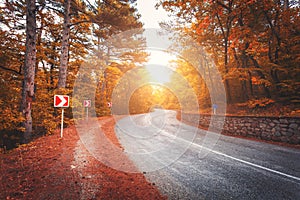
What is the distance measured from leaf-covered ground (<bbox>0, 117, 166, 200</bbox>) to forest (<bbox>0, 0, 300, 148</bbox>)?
3.12m

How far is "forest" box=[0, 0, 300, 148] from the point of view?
723cm

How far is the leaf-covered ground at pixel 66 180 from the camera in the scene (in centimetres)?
274

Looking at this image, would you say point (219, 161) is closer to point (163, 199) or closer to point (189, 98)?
point (163, 199)

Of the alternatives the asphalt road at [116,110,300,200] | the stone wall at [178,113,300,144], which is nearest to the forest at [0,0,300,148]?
the stone wall at [178,113,300,144]

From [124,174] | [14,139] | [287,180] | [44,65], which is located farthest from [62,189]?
[44,65]

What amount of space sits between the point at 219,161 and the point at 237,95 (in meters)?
14.3

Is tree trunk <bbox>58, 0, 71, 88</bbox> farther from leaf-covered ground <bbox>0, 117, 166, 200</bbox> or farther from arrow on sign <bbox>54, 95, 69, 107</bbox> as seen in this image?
leaf-covered ground <bbox>0, 117, 166, 200</bbox>

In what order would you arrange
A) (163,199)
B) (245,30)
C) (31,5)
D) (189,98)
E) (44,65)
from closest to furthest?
(163,199) < (31,5) < (245,30) < (44,65) < (189,98)

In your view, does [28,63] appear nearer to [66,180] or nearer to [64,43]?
[64,43]

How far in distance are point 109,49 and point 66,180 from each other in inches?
713

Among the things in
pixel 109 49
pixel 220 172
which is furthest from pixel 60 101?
pixel 109 49

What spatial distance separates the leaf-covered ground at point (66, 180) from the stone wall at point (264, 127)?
766cm

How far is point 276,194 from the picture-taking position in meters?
2.97

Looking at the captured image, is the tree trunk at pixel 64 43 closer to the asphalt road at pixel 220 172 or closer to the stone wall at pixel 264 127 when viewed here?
the asphalt road at pixel 220 172
